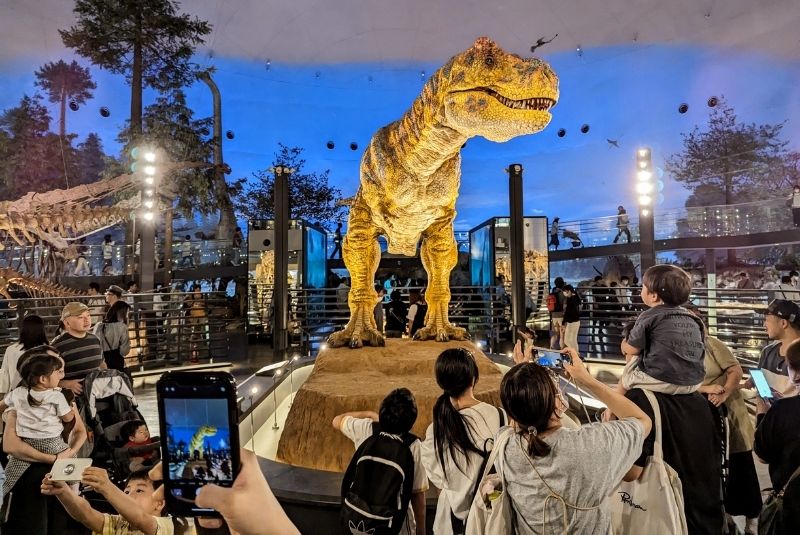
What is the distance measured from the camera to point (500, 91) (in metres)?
2.34

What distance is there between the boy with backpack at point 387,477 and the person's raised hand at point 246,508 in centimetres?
84

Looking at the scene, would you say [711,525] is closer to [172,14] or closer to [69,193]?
[69,193]

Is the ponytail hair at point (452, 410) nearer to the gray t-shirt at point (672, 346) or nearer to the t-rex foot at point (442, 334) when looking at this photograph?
the gray t-shirt at point (672, 346)

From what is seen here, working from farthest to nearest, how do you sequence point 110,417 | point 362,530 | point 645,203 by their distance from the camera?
1. point 645,203
2. point 110,417
3. point 362,530

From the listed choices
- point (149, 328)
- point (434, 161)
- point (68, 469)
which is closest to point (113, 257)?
point (149, 328)

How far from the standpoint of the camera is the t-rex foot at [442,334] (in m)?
4.63

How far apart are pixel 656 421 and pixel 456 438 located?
0.67 meters

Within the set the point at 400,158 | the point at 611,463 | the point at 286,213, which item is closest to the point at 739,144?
the point at 286,213

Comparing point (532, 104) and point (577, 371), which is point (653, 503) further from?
point (532, 104)

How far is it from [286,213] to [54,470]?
624 cm

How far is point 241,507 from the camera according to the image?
753mm

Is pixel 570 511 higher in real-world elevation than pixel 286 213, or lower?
lower

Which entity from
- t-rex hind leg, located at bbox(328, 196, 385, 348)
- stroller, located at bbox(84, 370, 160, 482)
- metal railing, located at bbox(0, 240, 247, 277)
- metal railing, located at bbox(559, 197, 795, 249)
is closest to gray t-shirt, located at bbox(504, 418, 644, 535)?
stroller, located at bbox(84, 370, 160, 482)

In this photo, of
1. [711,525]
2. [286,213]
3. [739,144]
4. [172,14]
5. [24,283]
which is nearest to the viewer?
[711,525]
